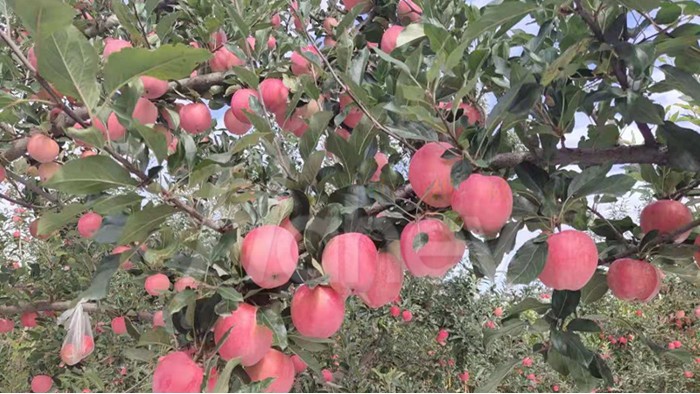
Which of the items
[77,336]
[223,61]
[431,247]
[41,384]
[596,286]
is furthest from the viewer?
[41,384]

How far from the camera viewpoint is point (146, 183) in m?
0.71

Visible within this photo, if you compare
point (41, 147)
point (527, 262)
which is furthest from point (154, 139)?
point (41, 147)

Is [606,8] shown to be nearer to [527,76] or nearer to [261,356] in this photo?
[527,76]

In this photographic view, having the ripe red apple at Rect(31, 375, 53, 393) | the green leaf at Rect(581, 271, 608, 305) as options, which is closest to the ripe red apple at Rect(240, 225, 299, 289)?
the green leaf at Rect(581, 271, 608, 305)

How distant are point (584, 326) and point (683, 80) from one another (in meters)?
0.47

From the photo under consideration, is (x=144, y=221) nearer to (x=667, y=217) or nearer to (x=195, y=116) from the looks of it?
(x=195, y=116)

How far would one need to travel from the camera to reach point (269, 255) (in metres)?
0.74

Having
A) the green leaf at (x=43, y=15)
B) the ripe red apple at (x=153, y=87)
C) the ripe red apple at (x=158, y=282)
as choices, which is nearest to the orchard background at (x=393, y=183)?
the green leaf at (x=43, y=15)

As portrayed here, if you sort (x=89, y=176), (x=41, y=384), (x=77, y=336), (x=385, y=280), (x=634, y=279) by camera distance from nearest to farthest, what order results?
(x=89, y=176) → (x=385, y=280) → (x=634, y=279) → (x=77, y=336) → (x=41, y=384)

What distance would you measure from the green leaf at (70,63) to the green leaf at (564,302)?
86cm

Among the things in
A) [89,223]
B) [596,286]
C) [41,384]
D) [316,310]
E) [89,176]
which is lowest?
[41,384]

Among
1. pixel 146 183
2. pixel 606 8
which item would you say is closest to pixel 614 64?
pixel 606 8

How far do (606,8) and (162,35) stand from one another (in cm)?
101

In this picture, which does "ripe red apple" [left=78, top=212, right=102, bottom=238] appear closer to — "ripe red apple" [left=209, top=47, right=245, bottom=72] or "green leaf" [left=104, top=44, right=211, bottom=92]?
"ripe red apple" [left=209, top=47, right=245, bottom=72]
